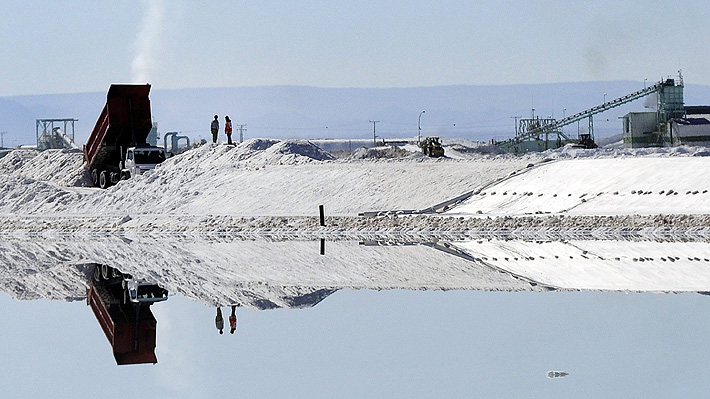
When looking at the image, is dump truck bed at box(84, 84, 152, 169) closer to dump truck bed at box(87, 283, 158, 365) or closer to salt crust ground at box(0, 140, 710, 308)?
salt crust ground at box(0, 140, 710, 308)

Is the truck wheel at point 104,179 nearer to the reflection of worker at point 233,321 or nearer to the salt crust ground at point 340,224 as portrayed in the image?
the salt crust ground at point 340,224

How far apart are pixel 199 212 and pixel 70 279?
1882 cm

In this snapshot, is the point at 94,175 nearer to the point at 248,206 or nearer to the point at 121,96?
the point at 121,96

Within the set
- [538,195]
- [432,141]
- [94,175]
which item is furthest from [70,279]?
[432,141]

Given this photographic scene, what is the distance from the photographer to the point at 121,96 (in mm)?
46562

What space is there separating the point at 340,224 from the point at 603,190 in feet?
25.9

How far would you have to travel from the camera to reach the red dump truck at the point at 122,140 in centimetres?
4669

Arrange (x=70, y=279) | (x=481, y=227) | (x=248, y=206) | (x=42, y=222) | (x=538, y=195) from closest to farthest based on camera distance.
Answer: (x=70, y=279), (x=481, y=227), (x=538, y=195), (x=248, y=206), (x=42, y=222)

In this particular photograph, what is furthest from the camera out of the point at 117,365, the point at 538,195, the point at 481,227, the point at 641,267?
the point at 538,195

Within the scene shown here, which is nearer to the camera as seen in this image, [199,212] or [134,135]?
[199,212]

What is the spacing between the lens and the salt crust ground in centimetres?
2275

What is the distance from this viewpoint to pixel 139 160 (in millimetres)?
48938

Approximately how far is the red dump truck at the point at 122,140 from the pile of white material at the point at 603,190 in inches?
572

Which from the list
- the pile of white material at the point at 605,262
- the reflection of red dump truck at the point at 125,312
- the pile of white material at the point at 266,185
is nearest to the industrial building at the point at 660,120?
the pile of white material at the point at 266,185
